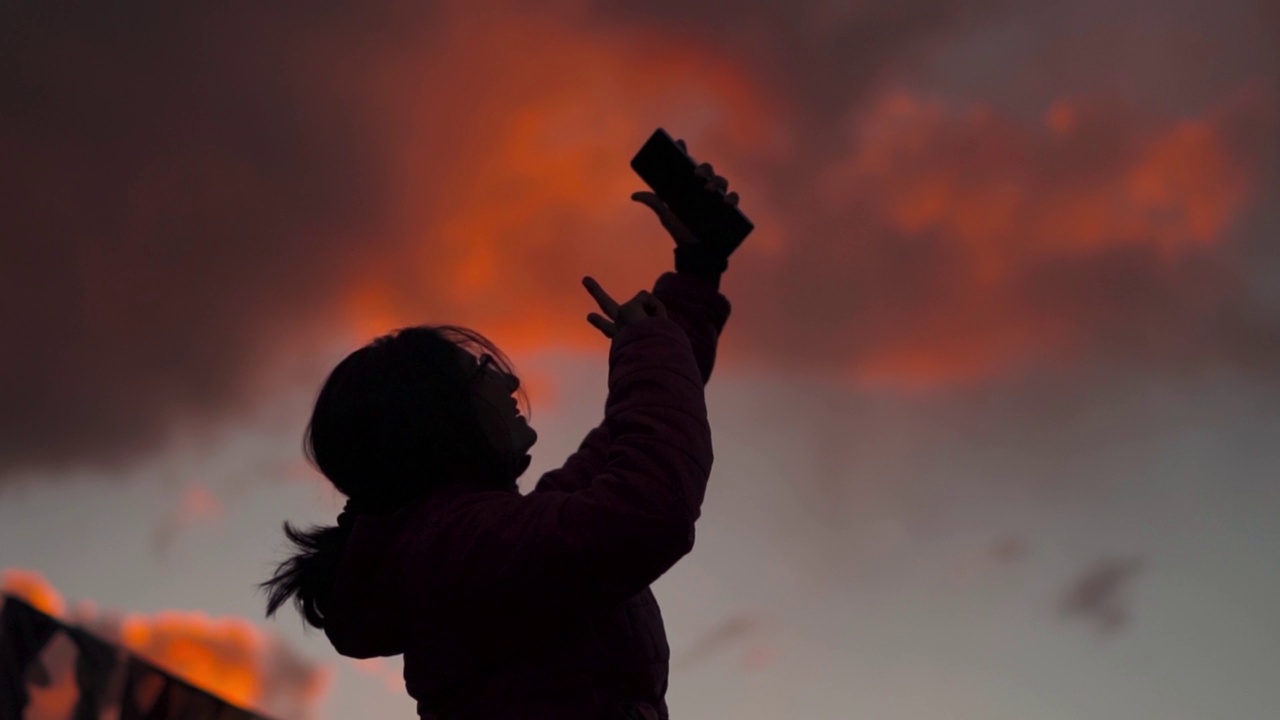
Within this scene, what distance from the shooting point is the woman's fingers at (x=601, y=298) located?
7.47 feet

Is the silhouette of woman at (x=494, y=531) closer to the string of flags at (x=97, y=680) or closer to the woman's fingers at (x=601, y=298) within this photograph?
the woman's fingers at (x=601, y=298)

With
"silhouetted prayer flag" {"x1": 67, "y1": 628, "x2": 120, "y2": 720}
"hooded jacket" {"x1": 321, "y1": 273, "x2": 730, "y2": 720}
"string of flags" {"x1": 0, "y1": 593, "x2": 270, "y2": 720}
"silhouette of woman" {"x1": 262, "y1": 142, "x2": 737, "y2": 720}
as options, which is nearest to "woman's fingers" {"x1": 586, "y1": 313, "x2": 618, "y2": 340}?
"silhouette of woman" {"x1": 262, "y1": 142, "x2": 737, "y2": 720}

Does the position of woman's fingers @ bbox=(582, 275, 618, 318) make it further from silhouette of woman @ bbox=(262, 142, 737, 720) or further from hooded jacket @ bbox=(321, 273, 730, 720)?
hooded jacket @ bbox=(321, 273, 730, 720)

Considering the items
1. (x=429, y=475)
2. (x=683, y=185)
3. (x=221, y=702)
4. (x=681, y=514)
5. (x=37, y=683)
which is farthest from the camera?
(x=221, y=702)

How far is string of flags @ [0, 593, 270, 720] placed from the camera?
20.0 ft

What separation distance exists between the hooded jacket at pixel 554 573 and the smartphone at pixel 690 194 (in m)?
0.53

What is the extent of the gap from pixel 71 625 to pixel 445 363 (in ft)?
17.9

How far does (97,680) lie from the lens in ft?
21.6

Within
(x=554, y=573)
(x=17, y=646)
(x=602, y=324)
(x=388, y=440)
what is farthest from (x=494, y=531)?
(x=17, y=646)

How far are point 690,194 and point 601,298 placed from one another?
44cm

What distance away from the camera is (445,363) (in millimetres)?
2258

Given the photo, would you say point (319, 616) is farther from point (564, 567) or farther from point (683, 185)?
point (683, 185)

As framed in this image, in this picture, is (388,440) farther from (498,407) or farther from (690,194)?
(690,194)

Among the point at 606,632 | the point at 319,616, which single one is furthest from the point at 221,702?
the point at 606,632
